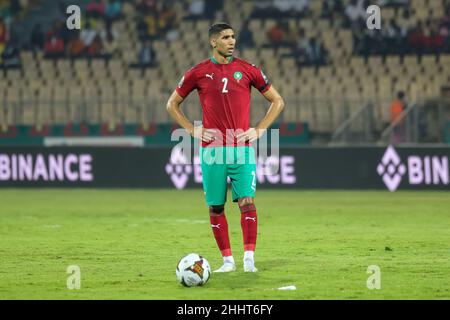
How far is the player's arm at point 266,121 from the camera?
1145cm

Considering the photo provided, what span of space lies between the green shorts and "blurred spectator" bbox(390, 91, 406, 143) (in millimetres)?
14740

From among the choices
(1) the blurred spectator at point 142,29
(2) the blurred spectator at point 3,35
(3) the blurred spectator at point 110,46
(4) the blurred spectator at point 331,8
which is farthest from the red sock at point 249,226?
(2) the blurred spectator at point 3,35

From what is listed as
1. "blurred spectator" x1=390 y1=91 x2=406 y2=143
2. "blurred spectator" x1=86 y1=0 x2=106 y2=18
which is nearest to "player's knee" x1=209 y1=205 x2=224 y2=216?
"blurred spectator" x1=390 y1=91 x2=406 y2=143

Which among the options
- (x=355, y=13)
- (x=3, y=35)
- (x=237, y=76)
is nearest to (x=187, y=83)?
(x=237, y=76)

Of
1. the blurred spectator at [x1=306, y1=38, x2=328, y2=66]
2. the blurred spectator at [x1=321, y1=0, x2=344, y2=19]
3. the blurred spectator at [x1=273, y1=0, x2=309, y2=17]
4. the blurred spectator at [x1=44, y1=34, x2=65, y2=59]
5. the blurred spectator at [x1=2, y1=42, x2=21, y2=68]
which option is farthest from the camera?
the blurred spectator at [x1=44, y1=34, x2=65, y2=59]

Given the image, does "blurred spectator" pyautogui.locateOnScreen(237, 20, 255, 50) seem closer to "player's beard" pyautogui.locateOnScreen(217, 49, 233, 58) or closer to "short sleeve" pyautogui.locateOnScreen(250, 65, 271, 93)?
"short sleeve" pyautogui.locateOnScreen(250, 65, 271, 93)

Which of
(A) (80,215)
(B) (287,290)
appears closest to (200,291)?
(B) (287,290)

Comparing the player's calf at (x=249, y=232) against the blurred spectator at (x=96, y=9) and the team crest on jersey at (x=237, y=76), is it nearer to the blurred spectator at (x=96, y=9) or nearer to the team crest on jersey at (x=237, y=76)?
the team crest on jersey at (x=237, y=76)

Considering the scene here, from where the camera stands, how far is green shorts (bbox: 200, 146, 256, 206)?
453 inches

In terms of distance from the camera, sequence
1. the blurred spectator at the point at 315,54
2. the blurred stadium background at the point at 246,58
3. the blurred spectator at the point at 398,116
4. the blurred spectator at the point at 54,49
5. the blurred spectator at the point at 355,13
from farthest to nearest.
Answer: the blurred spectator at the point at 54,49
the blurred spectator at the point at 355,13
the blurred spectator at the point at 315,54
the blurred stadium background at the point at 246,58
the blurred spectator at the point at 398,116

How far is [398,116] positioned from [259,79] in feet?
49.3

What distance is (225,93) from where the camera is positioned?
37.7 feet

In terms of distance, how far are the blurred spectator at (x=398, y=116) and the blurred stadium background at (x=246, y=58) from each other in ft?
0.11

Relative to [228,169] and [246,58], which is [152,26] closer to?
[246,58]
